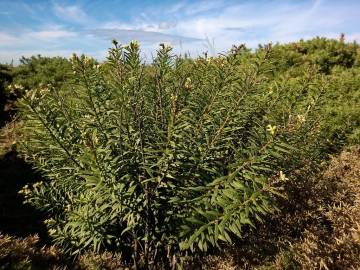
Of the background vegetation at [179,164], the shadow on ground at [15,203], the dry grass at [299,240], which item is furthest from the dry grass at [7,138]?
the dry grass at [299,240]

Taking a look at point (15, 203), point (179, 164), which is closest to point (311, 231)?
point (179, 164)

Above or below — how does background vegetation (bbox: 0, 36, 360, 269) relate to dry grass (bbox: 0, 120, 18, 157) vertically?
above

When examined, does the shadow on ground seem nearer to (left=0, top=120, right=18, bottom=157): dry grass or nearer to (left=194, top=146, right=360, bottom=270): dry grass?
(left=0, top=120, right=18, bottom=157): dry grass

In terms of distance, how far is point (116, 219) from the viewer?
204 inches

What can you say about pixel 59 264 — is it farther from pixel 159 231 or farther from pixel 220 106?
pixel 220 106

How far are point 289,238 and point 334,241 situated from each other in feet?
2.13

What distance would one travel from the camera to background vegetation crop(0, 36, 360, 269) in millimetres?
4336

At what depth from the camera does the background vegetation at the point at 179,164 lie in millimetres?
4336

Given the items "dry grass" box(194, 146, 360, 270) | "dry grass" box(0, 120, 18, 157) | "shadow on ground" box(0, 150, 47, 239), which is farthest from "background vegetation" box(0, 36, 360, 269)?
"dry grass" box(0, 120, 18, 157)

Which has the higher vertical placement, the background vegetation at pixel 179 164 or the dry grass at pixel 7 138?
the background vegetation at pixel 179 164

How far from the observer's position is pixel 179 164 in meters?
4.66

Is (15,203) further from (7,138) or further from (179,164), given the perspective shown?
(179,164)

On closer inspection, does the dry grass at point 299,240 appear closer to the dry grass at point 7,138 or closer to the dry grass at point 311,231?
the dry grass at point 311,231

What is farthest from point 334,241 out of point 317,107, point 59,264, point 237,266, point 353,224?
point 59,264
